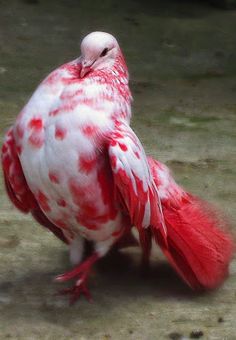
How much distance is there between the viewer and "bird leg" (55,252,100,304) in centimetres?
319

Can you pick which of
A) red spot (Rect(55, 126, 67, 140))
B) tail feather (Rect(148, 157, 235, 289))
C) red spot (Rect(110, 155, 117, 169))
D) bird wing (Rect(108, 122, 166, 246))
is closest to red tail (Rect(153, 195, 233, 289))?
tail feather (Rect(148, 157, 235, 289))

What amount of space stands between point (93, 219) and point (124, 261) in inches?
17.7

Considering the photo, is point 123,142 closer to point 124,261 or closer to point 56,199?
point 56,199

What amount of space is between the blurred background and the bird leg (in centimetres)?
3

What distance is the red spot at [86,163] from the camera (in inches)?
115

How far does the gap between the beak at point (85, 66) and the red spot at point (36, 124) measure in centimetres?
19

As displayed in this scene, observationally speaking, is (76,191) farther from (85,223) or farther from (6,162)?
(6,162)

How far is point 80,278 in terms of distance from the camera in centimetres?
322

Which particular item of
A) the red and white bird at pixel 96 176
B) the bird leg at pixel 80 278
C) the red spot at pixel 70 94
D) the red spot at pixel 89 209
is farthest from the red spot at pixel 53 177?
the bird leg at pixel 80 278

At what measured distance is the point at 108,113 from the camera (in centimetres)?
297

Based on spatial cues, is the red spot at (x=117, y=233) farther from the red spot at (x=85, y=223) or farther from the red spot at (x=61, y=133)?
the red spot at (x=61, y=133)

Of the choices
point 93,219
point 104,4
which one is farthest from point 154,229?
point 104,4

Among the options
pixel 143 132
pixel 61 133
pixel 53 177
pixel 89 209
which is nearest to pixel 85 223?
pixel 89 209

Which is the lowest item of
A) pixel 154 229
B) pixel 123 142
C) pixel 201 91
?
pixel 201 91
